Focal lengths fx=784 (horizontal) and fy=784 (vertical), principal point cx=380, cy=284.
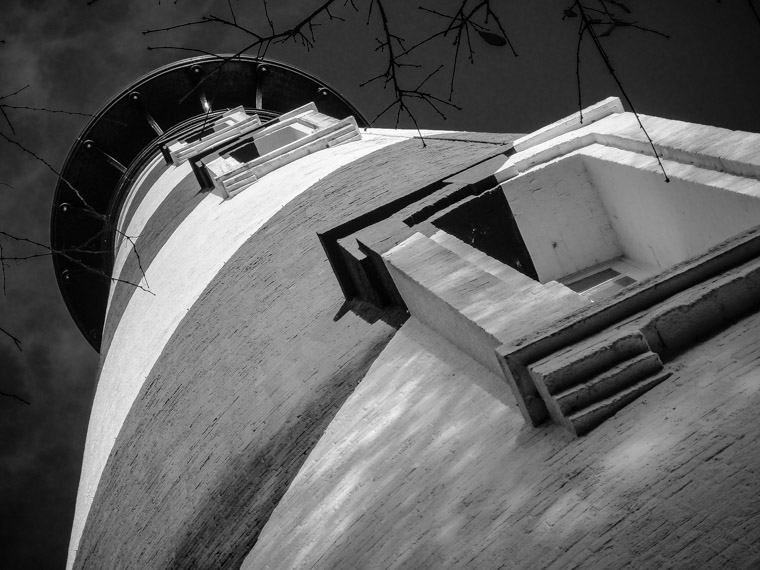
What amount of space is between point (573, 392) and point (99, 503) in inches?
184

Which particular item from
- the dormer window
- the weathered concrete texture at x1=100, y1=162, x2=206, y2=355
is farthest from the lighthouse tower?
the weathered concrete texture at x1=100, y1=162, x2=206, y2=355

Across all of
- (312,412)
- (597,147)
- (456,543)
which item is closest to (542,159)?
(597,147)

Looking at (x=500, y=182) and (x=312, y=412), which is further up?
(x=500, y=182)

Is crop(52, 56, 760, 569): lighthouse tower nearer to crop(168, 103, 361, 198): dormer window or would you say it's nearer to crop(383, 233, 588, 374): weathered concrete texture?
crop(383, 233, 588, 374): weathered concrete texture

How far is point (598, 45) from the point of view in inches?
111

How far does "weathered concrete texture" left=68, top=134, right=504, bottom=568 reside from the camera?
4.71m

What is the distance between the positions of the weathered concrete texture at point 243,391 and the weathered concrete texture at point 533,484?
1.90 feet

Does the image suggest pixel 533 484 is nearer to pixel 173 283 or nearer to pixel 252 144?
pixel 173 283

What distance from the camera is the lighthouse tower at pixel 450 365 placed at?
2.83 metres

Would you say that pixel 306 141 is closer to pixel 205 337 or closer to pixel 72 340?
pixel 205 337

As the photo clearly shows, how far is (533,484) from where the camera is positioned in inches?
119

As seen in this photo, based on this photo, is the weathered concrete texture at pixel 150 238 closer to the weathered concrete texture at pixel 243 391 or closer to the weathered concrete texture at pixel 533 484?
the weathered concrete texture at pixel 243 391

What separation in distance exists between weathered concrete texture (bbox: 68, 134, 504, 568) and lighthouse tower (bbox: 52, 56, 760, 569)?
24mm

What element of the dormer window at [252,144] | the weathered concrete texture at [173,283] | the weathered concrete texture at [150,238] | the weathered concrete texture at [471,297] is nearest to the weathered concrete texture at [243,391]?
the weathered concrete texture at [173,283]
